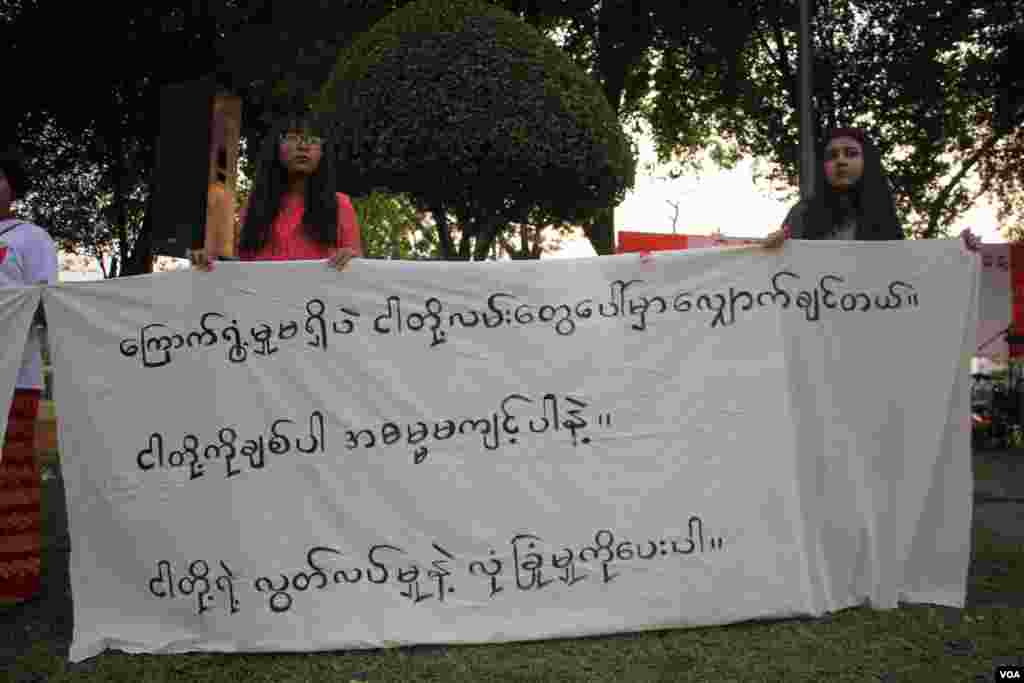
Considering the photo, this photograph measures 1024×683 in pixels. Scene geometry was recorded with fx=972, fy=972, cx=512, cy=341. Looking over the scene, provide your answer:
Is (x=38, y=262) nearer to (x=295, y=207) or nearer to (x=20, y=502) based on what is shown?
(x=20, y=502)

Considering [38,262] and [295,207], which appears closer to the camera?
[295,207]

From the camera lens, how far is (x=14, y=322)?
372 cm

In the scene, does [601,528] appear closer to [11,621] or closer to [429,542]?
[429,542]

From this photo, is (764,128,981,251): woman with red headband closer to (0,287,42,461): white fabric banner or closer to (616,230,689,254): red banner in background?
(0,287,42,461): white fabric banner

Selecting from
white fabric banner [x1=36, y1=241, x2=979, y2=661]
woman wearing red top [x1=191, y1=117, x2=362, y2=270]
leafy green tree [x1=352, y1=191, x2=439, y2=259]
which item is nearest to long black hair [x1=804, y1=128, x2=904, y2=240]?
white fabric banner [x1=36, y1=241, x2=979, y2=661]

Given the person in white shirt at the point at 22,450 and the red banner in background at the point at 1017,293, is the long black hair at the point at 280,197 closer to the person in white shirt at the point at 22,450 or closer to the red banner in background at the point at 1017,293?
the person in white shirt at the point at 22,450

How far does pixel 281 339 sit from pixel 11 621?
1682 mm

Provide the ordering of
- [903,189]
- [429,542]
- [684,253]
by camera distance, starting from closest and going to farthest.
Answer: [429,542] < [684,253] < [903,189]

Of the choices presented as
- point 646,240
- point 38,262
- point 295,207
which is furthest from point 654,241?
point 38,262

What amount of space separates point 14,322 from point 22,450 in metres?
0.73

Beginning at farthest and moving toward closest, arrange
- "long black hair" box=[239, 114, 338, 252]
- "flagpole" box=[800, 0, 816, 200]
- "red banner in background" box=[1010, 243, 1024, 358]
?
"red banner in background" box=[1010, 243, 1024, 358], "flagpole" box=[800, 0, 816, 200], "long black hair" box=[239, 114, 338, 252]

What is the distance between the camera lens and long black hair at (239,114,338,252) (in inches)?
160

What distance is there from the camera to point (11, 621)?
13.1ft

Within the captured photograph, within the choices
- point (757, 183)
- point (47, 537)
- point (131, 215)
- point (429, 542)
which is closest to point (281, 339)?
point (429, 542)
